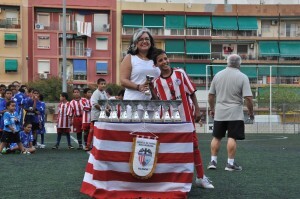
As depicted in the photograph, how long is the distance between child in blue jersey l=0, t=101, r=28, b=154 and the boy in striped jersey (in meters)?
6.97

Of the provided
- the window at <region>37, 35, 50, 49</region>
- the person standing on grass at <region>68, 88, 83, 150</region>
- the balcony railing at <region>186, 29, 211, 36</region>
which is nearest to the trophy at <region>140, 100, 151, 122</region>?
the person standing on grass at <region>68, 88, 83, 150</region>

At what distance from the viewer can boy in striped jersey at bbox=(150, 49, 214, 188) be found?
21.5 feet

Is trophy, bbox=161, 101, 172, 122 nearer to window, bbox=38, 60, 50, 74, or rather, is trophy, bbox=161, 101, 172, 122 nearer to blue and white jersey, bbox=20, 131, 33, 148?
blue and white jersey, bbox=20, 131, 33, 148

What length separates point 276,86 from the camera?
1441 inches

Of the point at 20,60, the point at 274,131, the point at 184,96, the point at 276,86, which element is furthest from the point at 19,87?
the point at 20,60

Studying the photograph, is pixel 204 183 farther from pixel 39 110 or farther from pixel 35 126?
pixel 39 110

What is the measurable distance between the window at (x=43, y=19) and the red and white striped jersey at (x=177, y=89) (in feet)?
178

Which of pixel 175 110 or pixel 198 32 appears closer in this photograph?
pixel 175 110

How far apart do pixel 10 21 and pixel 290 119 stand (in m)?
35.3

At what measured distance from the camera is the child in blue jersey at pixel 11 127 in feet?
42.6

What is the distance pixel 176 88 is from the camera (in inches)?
263

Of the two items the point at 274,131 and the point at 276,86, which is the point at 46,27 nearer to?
the point at 276,86

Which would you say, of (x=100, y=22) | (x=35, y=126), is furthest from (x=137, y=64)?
(x=100, y=22)

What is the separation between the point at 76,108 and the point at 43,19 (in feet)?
150
